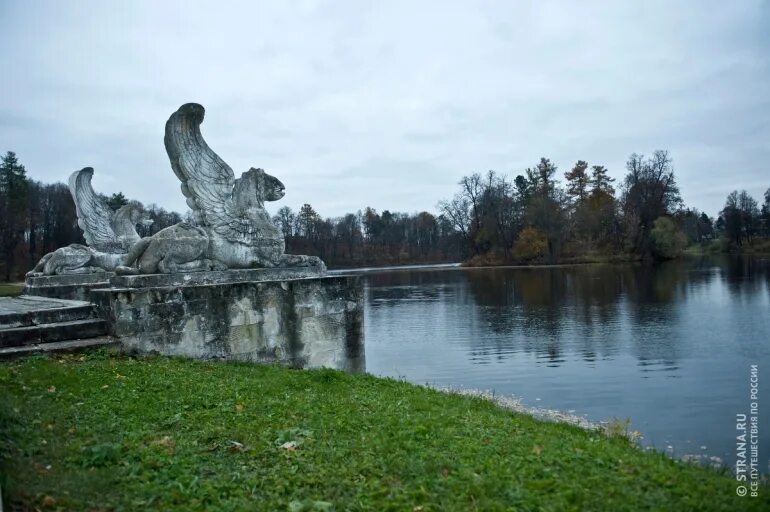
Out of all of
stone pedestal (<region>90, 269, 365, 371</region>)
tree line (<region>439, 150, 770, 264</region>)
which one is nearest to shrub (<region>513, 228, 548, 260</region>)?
tree line (<region>439, 150, 770, 264</region>)

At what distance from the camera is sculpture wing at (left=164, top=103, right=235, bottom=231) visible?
28.1ft

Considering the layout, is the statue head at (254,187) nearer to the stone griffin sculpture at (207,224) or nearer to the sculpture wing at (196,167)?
the stone griffin sculpture at (207,224)

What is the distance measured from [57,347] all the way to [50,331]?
38cm

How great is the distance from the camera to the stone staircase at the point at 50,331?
262 inches

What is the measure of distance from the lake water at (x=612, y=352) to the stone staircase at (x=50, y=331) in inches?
264

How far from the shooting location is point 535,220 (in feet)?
204

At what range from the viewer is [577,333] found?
56.2ft

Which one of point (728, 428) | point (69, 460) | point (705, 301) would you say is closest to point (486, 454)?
point (69, 460)

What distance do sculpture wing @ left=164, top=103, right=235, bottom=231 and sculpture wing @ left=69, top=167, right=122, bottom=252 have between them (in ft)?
16.3

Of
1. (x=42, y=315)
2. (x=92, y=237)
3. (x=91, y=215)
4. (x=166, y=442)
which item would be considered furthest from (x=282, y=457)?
(x=91, y=215)

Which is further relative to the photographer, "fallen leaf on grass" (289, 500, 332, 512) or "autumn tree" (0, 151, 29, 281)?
"autumn tree" (0, 151, 29, 281)

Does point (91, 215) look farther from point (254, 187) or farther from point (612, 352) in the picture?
point (612, 352)

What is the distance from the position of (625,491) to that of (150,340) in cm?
602

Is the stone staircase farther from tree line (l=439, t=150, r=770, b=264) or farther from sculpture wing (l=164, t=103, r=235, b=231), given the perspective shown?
tree line (l=439, t=150, r=770, b=264)
